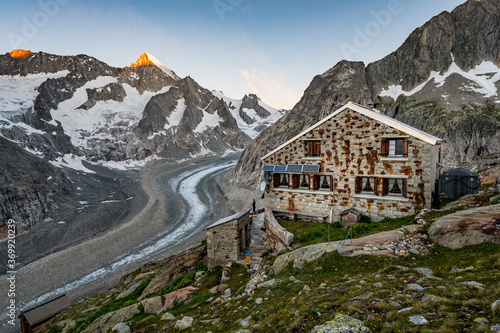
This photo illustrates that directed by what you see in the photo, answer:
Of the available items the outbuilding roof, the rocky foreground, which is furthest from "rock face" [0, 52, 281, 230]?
the rocky foreground

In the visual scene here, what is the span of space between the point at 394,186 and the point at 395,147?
3033 millimetres

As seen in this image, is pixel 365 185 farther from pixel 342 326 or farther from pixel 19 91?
pixel 19 91

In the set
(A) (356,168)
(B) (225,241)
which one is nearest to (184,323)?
(B) (225,241)

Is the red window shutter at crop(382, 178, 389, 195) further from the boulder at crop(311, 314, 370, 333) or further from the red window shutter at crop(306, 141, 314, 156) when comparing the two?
the boulder at crop(311, 314, 370, 333)

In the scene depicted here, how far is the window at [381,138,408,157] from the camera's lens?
17.5 meters

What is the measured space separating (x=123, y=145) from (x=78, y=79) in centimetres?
5889

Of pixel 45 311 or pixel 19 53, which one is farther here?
pixel 19 53

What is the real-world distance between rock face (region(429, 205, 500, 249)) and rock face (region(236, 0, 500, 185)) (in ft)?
173

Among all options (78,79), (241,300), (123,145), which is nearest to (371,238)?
(241,300)

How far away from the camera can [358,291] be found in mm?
7492

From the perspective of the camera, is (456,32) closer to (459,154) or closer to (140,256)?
(459,154)

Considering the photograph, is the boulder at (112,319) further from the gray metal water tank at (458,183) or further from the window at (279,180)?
the gray metal water tank at (458,183)

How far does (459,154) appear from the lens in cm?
5038

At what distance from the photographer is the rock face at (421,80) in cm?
6238
